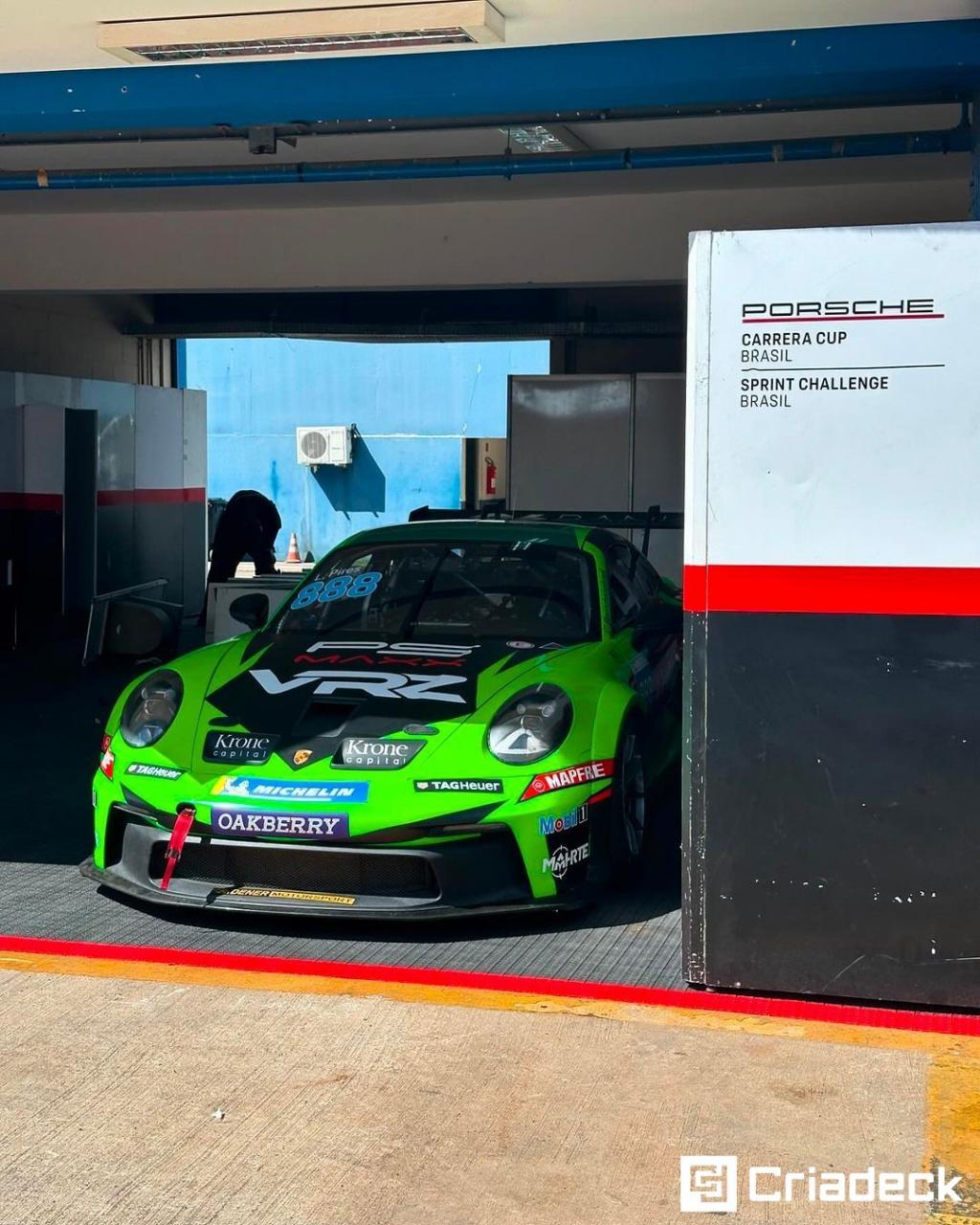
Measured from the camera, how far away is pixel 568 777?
5129mm

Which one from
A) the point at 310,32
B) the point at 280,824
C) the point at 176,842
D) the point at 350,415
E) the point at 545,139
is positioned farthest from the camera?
the point at 350,415

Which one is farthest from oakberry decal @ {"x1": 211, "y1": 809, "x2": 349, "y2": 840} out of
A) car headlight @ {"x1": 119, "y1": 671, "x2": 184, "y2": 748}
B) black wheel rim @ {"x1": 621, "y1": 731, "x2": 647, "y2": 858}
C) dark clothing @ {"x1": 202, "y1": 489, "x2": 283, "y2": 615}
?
dark clothing @ {"x1": 202, "y1": 489, "x2": 283, "y2": 615}

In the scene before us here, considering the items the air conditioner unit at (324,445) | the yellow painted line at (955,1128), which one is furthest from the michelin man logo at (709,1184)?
the air conditioner unit at (324,445)

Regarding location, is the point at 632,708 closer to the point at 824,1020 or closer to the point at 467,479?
the point at 824,1020

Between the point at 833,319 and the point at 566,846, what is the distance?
1.91 meters

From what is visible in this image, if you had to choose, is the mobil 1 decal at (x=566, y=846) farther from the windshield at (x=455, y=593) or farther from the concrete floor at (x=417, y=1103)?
the windshield at (x=455, y=593)

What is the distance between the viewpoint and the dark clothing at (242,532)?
523 inches

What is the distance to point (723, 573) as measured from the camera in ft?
14.6

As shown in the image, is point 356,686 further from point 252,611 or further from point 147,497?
point 147,497

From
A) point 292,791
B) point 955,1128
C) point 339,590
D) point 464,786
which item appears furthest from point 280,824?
point 955,1128

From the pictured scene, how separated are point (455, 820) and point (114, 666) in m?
7.41

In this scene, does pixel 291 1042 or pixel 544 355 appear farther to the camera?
pixel 544 355

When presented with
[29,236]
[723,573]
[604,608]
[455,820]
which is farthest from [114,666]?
[723,573]

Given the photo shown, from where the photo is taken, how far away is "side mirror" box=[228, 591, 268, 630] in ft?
21.6
